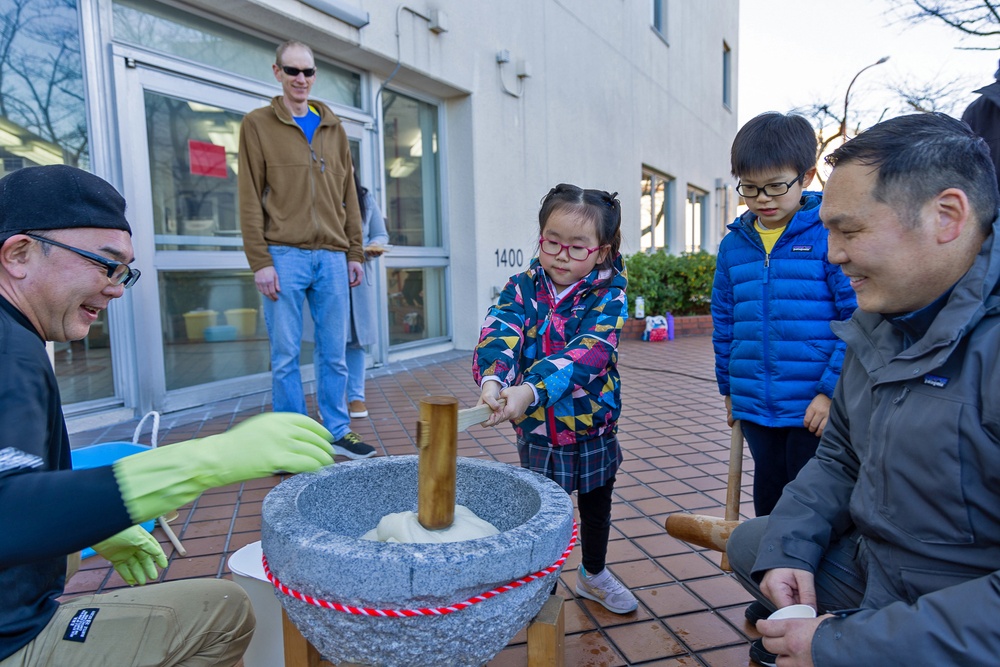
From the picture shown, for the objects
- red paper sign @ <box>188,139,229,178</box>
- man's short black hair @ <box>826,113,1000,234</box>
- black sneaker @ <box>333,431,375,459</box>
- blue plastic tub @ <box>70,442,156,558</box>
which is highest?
red paper sign @ <box>188,139,229,178</box>

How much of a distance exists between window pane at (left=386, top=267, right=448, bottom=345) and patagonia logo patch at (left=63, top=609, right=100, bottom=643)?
17.1 ft

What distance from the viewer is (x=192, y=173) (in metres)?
4.76

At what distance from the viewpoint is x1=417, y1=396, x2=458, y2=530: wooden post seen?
1298 millimetres

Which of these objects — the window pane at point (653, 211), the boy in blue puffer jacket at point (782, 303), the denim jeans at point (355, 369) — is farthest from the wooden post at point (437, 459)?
the window pane at point (653, 211)

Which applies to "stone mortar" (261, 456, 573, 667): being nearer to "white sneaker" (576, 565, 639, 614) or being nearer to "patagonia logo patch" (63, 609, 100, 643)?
"patagonia logo patch" (63, 609, 100, 643)

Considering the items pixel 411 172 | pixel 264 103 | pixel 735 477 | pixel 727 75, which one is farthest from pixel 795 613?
pixel 727 75

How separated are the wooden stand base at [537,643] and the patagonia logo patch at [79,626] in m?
0.41

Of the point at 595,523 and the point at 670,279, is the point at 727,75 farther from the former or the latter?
the point at 595,523

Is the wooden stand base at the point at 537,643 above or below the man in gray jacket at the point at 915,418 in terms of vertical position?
below

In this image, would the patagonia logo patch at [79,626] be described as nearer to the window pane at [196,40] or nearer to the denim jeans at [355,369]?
the denim jeans at [355,369]

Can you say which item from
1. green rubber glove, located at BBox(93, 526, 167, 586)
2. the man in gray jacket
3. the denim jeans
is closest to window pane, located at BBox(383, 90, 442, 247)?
the denim jeans

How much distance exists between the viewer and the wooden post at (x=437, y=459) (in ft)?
4.26

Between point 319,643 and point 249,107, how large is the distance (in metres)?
4.69

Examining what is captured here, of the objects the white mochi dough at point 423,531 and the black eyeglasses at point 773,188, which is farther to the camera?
the black eyeglasses at point 773,188
